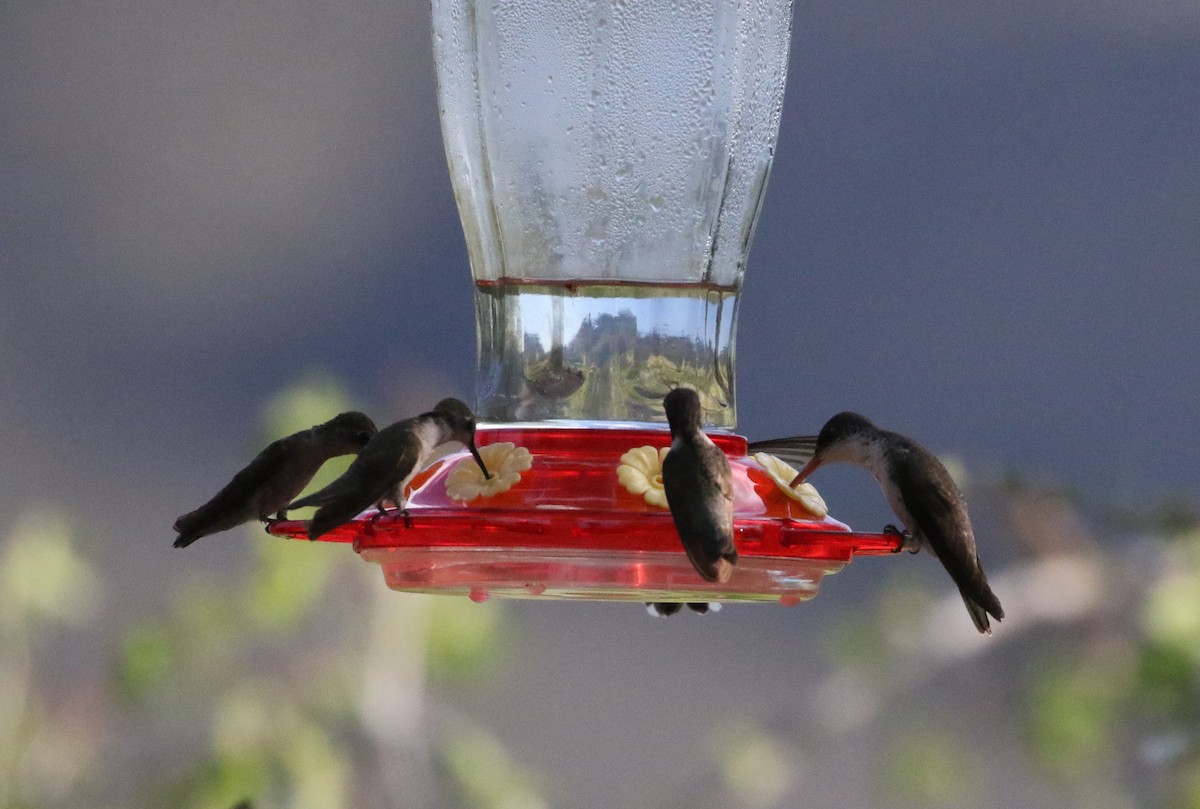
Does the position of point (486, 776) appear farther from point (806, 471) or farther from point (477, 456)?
point (477, 456)

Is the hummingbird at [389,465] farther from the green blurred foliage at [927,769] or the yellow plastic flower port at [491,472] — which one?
the green blurred foliage at [927,769]

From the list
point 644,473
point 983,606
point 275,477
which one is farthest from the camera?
point 275,477

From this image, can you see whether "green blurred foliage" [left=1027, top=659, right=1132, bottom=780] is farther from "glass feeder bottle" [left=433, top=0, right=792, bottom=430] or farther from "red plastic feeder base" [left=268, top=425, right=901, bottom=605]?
"red plastic feeder base" [left=268, top=425, right=901, bottom=605]

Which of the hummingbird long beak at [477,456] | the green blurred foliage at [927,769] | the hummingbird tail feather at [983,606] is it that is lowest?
the green blurred foliage at [927,769]

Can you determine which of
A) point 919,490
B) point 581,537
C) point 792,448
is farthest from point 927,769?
point 581,537

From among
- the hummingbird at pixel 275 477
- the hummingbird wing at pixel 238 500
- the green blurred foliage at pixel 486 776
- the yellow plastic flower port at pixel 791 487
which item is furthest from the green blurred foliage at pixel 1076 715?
the hummingbird wing at pixel 238 500

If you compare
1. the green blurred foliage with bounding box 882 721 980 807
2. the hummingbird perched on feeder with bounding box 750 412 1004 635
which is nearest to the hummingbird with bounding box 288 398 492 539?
the hummingbird perched on feeder with bounding box 750 412 1004 635

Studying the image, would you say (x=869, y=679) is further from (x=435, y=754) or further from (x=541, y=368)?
(x=541, y=368)
